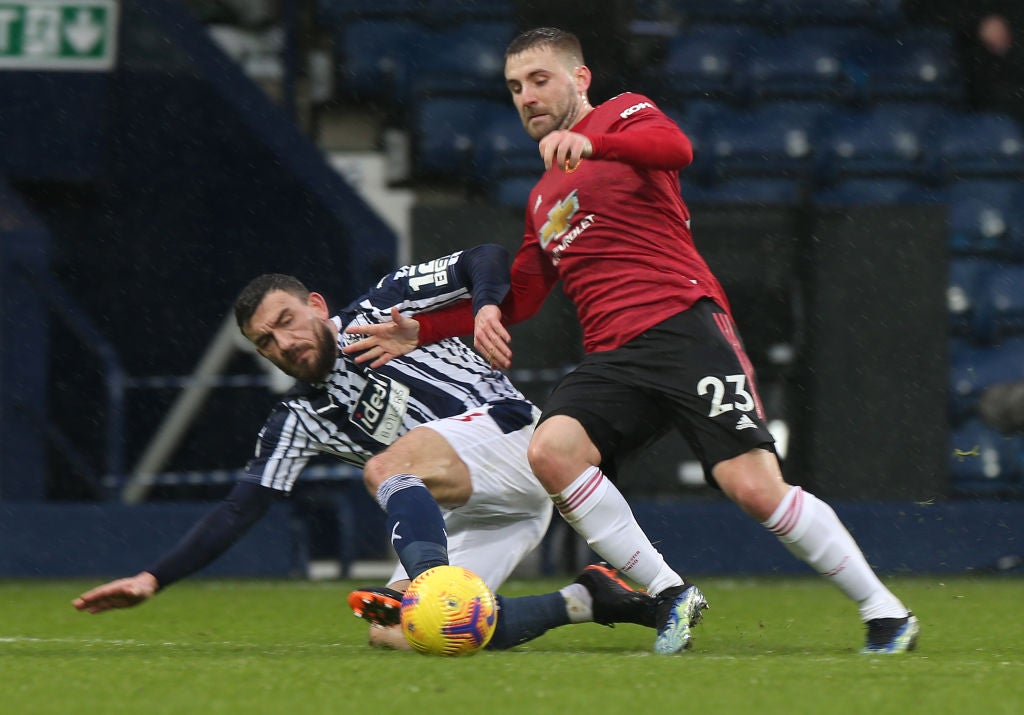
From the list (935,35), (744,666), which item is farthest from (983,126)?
(744,666)

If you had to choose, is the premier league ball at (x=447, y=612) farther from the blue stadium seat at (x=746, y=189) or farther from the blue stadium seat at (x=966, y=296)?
the blue stadium seat at (x=966, y=296)

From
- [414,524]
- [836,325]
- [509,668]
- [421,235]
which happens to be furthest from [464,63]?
[509,668]

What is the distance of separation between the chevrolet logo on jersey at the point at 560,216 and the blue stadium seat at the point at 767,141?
607 cm

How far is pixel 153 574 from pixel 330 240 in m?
5.36

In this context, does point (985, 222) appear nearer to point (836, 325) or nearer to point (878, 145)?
point (878, 145)

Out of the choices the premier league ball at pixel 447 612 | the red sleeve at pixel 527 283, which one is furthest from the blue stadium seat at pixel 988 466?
the premier league ball at pixel 447 612

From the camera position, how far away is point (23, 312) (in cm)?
937

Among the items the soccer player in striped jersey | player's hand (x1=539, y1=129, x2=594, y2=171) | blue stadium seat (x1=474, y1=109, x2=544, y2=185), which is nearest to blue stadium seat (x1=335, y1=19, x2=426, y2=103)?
blue stadium seat (x1=474, y1=109, x2=544, y2=185)

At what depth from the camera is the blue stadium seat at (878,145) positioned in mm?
11266

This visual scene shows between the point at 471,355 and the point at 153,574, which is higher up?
the point at 471,355

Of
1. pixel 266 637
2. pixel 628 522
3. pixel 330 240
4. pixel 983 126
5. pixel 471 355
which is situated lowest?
pixel 266 637

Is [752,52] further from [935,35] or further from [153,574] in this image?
[153,574]

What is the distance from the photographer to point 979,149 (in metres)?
11.6

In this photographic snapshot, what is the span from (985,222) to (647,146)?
7.05 m
